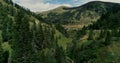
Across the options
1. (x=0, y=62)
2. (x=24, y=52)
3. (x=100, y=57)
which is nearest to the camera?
(x=24, y=52)

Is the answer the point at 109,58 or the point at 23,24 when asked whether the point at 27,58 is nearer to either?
the point at 23,24

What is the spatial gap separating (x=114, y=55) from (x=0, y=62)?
290 ft

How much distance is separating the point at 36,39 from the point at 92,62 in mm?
43531

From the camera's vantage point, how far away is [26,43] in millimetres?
89250

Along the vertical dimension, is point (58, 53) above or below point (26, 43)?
below

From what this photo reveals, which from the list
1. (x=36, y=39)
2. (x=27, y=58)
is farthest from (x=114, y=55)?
(x=27, y=58)

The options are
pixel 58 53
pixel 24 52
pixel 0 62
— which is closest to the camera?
pixel 24 52

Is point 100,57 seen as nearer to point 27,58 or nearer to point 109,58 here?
point 109,58

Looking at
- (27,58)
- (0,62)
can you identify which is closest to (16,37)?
(27,58)

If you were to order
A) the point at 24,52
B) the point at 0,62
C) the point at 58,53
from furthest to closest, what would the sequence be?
1. the point at 58,53
2. the point at 0,62
3. the point at 24,52

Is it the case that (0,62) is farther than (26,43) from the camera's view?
Yes

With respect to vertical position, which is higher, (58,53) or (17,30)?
(17,30)

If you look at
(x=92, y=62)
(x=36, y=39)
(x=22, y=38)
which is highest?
(x=22, y=38)

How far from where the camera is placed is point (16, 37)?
89.9 meters
